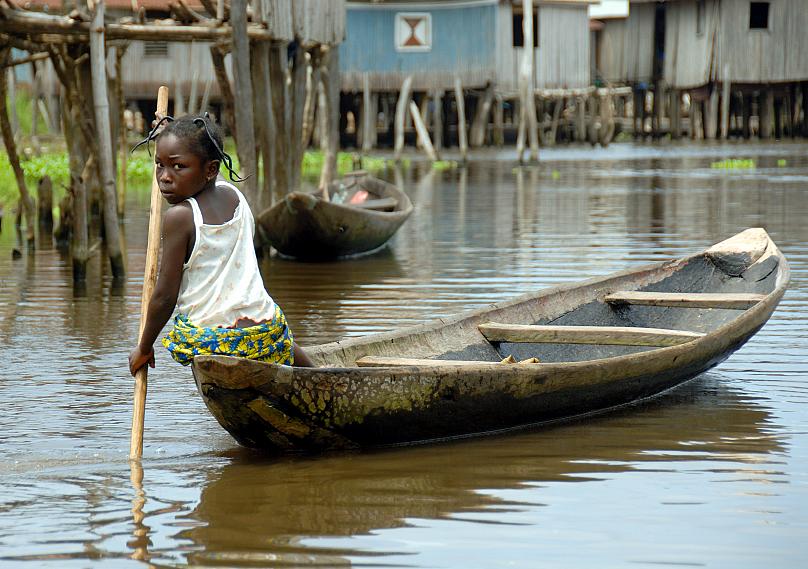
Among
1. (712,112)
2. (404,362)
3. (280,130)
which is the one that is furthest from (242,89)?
(712,112)

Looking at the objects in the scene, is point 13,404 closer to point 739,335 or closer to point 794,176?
point 739,335

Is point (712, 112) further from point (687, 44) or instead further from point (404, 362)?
point (404, 362)

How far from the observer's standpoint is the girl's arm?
4.52 meters

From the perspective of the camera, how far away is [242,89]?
35.8 feet

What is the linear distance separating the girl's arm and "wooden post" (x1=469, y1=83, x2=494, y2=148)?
2781cm

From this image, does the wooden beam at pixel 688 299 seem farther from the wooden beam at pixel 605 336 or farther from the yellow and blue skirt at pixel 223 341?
the yellow and blue skirt at pixel 223 341

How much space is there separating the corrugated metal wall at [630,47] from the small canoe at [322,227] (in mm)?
27817

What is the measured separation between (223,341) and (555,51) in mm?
30509

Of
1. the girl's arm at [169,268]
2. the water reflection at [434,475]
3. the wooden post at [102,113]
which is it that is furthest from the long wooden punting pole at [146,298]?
the wooden post at [102,113]

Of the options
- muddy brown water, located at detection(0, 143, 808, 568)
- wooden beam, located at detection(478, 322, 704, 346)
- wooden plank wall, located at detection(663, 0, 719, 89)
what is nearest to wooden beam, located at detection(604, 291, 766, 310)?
muddy brown water, located at detection(0, 143, 808, 568)

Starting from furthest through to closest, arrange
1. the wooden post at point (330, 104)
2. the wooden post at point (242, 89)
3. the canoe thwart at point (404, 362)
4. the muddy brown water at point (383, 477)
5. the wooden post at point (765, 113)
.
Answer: the wooden post at point (765, 113) → the wooden post at point (330, 104) → the wooden post at point (242, 89) → the canoe thwart at point (404, 362) → the muddy brown water at point (383, 477)

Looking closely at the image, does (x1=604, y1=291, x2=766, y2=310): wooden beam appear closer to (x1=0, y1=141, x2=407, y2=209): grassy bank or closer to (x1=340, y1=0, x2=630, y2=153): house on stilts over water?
(x1=0, y1=141, x2=407, y2=209): grassy bank

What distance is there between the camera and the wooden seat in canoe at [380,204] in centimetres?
1306

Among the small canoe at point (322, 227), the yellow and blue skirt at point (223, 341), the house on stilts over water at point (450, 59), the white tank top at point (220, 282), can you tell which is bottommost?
the small canoe at point (322, 227)
